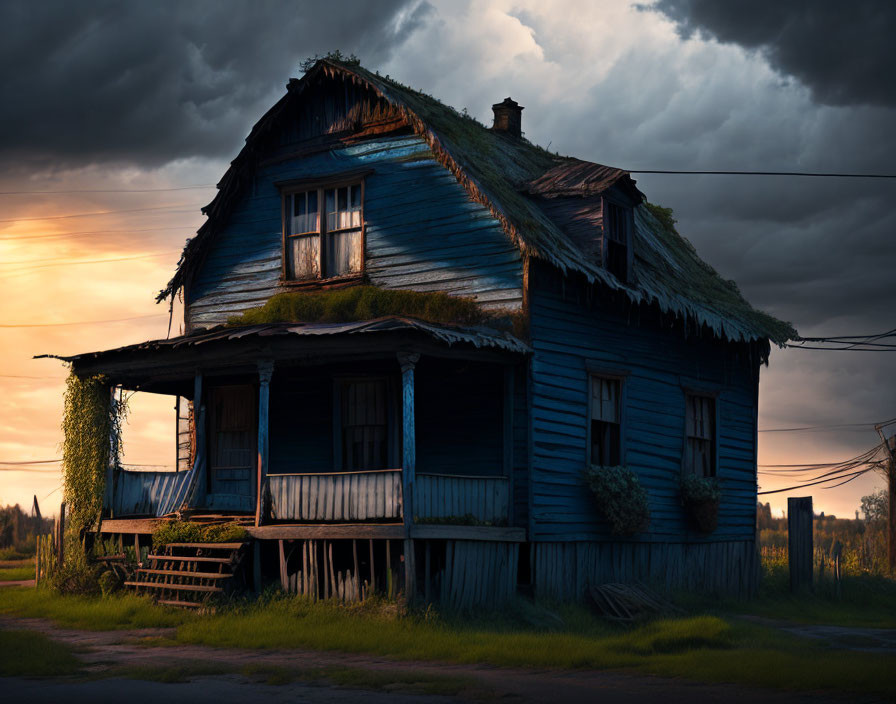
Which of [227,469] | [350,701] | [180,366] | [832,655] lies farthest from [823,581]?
[350,701]

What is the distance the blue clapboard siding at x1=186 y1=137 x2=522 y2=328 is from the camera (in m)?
19.0

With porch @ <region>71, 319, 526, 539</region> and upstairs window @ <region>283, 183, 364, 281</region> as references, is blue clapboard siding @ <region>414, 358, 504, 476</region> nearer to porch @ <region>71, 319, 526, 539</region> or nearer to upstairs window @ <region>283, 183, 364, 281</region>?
porch @ <region>71, 319, 526, 539</region>

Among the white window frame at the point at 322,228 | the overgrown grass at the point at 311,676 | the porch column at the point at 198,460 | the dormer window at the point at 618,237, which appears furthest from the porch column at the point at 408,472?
the dormer window at the point at 618,237

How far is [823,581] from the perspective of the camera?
84.8ft

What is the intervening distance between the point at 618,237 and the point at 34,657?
1255cm

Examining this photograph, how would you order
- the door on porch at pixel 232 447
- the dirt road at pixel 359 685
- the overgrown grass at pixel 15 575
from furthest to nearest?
1. the overgrown grass at pixel 15 575
2. the door on porch at pixel 232 447
3. the dirt road at pixel 359 685

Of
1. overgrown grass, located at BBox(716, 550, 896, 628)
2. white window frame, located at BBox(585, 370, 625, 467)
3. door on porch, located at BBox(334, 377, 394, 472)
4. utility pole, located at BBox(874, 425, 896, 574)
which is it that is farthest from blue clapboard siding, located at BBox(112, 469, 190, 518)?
utility pole, located at BBox(874, 425, 896, 574)

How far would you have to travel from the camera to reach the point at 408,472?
16.0m

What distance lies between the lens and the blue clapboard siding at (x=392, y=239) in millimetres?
19031

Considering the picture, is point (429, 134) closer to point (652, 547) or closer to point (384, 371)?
point (384, 371)

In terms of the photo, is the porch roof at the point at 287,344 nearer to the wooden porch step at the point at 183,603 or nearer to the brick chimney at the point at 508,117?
the wooden porch step at the point at 183,603

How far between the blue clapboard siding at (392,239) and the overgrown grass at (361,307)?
0.95 feet

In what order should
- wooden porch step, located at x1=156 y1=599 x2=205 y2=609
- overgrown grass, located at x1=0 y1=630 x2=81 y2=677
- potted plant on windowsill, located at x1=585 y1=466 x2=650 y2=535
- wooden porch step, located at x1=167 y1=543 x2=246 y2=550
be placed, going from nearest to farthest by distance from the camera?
overgrown grass, located at x1=0 y1=630 x2=81 y2=677, wooden porch step, located at x1=156 y1=599 x2=205 y2=609, wooden porch step, located at x1=167 y1=543 x2=246 y2=550, potted plant on windowsill, located at x1=585 y1=466 x2=650 y2=535

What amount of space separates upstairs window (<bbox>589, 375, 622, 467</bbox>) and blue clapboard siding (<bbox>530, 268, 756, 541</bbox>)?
199 millimetres
